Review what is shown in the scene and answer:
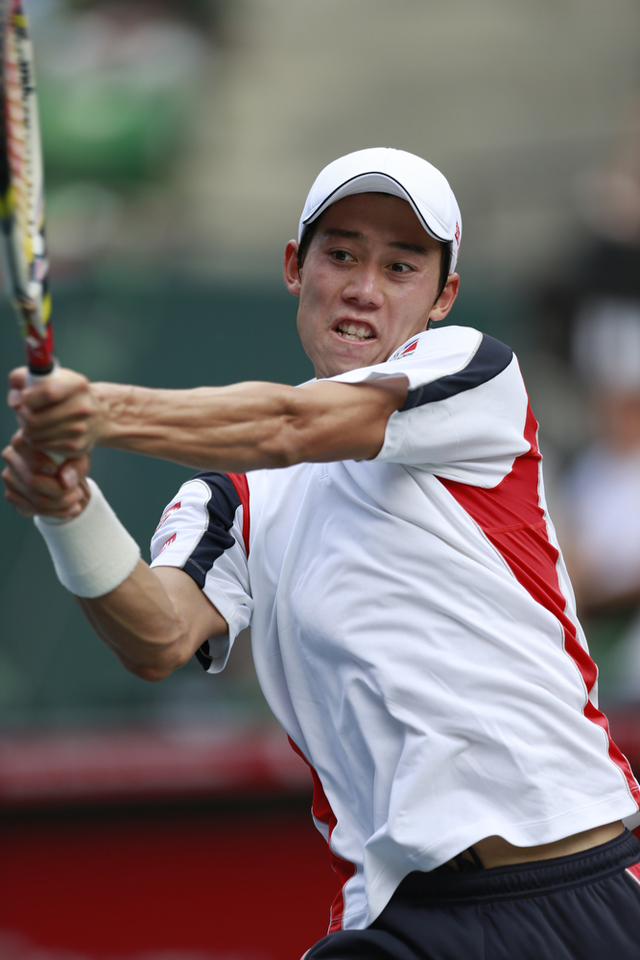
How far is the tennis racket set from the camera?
198 cm

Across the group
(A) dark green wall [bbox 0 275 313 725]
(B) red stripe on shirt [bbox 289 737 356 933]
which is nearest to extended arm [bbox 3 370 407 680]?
(B) red stripe on shirt [bbox 289 737 356 933]

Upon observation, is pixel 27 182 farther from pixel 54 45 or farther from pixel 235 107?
pixel 235 107

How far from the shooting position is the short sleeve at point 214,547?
292cm

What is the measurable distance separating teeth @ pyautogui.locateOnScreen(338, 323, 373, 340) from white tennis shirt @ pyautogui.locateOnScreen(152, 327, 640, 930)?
0.26 metres

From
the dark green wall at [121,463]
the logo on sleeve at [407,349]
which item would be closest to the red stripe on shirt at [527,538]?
the logo on sleeve at [407,349]

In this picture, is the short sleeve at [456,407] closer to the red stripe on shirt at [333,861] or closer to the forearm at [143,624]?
the forearm at [143,624]

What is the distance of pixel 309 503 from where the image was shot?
2.86m

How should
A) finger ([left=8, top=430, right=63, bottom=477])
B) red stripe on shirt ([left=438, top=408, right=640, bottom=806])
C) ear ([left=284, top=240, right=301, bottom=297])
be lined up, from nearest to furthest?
finger ([left=8, top=430, right=63, bottom=477])
red stripe on shirt ([left=438, top=408, right=640, bottom=806])
ear ([left=284, top=240, right=301, bottom=297])

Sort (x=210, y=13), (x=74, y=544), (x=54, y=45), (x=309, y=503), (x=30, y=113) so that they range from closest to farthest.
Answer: (x=30, y=113) < (x=74, y=544) < (x=309, y=503) < (x=54, y=45) < (x=210, y=13)

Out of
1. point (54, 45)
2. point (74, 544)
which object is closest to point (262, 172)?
point (54, 45)

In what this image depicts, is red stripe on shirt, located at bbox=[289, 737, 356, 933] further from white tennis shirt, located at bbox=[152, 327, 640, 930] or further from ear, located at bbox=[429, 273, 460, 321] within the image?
ear, located at bbox=[429, 273, 460, 321]

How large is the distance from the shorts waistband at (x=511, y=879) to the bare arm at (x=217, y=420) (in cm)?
88

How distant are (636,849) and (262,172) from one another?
8.92m

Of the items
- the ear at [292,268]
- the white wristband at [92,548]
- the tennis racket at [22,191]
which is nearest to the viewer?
the tennis racket at [22,191]
